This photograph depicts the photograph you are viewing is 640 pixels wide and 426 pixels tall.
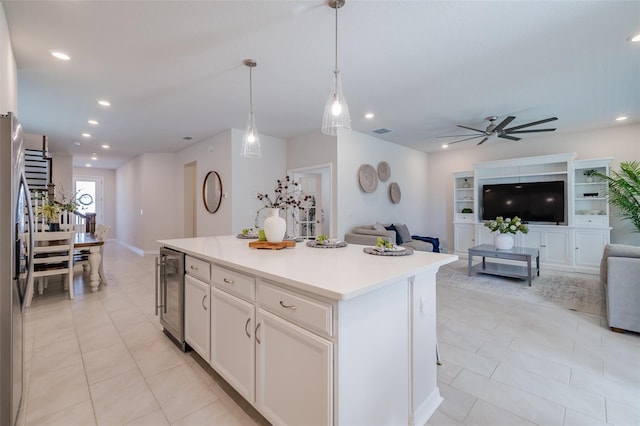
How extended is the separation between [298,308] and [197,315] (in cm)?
120

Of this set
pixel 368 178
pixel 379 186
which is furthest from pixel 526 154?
pixel 368 178

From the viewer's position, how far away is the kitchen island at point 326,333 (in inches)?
46.0

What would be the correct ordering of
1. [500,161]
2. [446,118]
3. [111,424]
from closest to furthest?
1. [111,424]
2. [446,118]
3. [500,161]

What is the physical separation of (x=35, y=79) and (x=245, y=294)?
353 cm

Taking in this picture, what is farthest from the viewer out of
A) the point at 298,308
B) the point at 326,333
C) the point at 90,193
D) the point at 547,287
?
the point at 90,193

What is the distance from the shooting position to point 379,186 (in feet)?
19.0

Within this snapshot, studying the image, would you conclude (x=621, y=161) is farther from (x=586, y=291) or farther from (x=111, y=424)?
(x=111, y=424)

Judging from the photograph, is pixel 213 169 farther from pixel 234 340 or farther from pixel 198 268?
pixel 234 340

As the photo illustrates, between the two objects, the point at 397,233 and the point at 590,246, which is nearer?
the point at 590,246

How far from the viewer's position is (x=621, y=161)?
16.1ft

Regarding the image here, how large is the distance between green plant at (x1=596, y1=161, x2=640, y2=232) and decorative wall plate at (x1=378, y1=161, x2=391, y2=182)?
3.49 metres

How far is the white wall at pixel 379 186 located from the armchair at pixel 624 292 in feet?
10.8

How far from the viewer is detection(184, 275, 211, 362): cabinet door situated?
6.45 feet

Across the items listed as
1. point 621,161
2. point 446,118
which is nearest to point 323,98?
point 446,118
